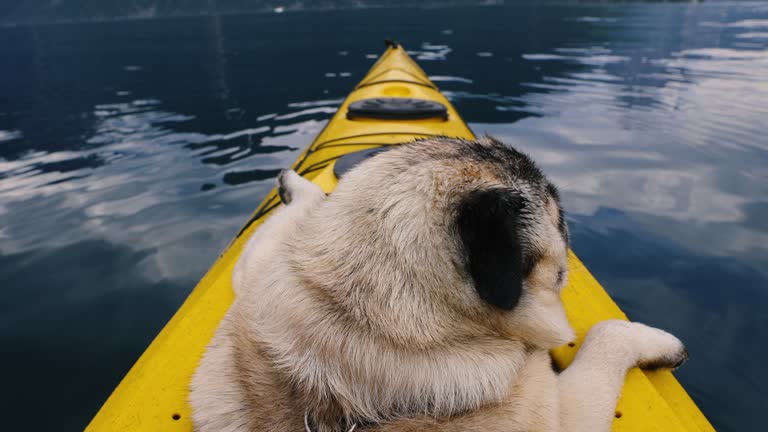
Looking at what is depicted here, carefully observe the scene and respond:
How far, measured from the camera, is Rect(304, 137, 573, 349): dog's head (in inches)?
73.7

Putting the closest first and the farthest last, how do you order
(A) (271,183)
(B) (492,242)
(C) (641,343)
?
(B) (492,242)
(C) (641,343)
(A) (271,183)

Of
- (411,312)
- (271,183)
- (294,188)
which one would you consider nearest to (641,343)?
(411,312)

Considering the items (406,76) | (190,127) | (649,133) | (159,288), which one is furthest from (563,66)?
(159,288)

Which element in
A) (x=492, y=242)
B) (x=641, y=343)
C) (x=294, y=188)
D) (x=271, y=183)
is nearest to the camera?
(x=492, y=242)

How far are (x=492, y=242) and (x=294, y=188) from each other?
2985 mm

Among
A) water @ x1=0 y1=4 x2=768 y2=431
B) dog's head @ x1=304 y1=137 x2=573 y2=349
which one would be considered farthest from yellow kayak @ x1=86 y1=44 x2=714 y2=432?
water @ x1=0 y1=4 x2=768 y2=431

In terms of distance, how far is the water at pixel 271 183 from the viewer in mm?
5727

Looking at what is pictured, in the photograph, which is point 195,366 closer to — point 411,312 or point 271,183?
point 411,312

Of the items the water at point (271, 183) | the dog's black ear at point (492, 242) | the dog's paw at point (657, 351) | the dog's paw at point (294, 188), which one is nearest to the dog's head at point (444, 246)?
the dog's black ear at point (492, 242)

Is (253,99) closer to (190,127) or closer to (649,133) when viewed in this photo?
(190,127)

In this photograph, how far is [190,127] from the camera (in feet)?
49.3

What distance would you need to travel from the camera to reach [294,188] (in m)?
4.48

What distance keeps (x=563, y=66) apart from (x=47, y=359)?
23.8 meters

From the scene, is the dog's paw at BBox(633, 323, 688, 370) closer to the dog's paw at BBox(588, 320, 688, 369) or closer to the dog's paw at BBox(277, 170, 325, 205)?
the dog's paw at BBox(588, 320, 688, 369)
